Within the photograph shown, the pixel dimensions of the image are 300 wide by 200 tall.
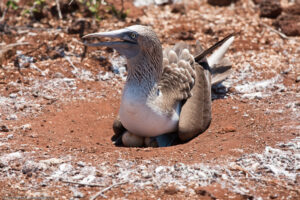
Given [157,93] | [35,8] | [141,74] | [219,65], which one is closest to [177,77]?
[157,93]

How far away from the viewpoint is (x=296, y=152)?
177 inches

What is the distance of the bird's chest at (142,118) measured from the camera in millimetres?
5086

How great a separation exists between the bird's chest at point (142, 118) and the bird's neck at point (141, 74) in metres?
0.12

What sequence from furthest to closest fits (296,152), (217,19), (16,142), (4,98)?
(217,19)
(4,98)
(16,142)
(296,152)

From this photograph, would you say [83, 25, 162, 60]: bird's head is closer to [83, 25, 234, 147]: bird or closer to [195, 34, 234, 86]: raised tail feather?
[83, 25, 234, 147]: bird

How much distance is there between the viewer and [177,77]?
5.78m

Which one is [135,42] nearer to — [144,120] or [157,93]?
[157,93]

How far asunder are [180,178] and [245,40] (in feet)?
15.0

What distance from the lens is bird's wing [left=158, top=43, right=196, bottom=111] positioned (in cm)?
561

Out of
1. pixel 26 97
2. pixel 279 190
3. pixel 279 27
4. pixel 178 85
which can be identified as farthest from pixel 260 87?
pixel 26 97

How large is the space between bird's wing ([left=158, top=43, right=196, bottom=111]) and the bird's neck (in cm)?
42

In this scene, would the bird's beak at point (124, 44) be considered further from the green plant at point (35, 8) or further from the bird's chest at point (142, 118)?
the green plant at point (35, 8)

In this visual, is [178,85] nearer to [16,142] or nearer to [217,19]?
[16,142]

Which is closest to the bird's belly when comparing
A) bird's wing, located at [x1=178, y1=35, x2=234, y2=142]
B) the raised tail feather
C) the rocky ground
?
bird's wing, located at [x1=178, y1=35, x2=234, y2=142]
